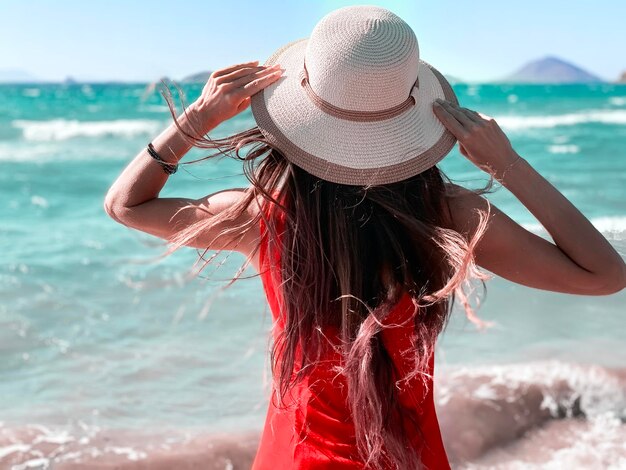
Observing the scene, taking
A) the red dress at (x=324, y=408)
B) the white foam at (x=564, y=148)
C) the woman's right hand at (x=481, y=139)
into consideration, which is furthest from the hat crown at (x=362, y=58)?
the white foam at (x=564, y=148)

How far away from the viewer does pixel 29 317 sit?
208 inches

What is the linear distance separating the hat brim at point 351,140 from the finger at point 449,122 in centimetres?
1

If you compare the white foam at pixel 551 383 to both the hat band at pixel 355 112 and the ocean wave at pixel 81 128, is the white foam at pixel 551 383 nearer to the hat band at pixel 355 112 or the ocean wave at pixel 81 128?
the hat band at pixel 355 112

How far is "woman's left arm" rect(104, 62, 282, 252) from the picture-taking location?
152 cm

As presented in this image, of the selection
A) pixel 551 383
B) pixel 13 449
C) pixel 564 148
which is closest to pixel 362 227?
pixel 13 449

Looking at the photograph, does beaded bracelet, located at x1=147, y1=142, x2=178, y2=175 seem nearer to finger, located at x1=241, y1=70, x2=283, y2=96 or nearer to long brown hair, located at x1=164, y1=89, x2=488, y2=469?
long brown hair, located at x1=164, y1=89, x2=488, y2=469

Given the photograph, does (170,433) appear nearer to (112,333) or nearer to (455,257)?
(112,333)

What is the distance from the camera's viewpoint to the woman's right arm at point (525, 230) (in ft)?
4.72

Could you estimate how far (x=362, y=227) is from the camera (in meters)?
1.46

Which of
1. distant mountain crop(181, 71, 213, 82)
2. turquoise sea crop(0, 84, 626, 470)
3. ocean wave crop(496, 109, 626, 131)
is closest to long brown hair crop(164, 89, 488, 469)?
turquoise sea crop(0, 84, 626, 470)

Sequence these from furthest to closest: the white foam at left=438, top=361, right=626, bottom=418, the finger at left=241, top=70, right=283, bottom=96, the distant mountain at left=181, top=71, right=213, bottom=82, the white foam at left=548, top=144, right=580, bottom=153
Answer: the white foam at left=548, top=144, right=580, bottom=153 < the white foam at left=438, top=361, right=626, bottom=418 < the distant mountain at left=181, top=71, right=213, bottom=82 < the finger at left=241, top=70, right=283, bottom=96

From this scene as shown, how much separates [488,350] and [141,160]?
3317 mm

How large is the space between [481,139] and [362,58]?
0.26 m

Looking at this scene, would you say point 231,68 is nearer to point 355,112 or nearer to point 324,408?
point 355,112
